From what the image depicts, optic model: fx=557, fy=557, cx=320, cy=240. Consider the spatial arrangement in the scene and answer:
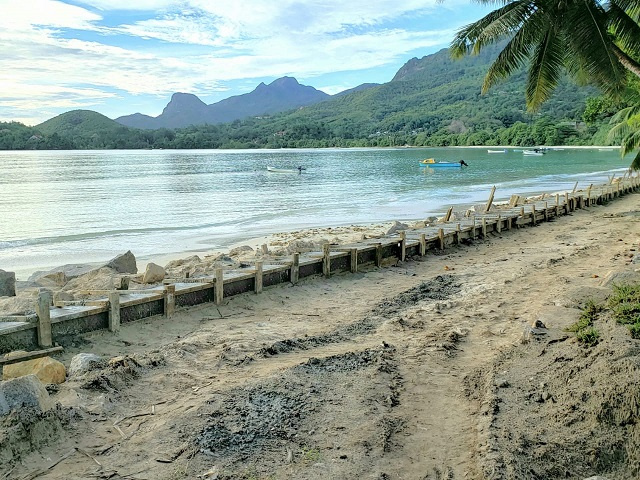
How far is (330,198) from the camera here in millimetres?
38281

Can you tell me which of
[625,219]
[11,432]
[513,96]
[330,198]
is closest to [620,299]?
[11,432]

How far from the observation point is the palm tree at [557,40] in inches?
436

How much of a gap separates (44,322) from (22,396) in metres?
2.55

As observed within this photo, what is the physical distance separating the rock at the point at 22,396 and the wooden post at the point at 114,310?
2952 millimetres

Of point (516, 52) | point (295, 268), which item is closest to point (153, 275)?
point (295, 268)

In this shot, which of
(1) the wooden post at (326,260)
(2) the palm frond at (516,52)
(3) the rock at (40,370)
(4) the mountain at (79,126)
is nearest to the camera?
(3) the rock at (40,370)

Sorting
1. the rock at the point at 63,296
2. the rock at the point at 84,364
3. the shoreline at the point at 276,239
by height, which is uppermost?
the rock at the point at 63,296

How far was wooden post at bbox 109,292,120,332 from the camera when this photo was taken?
27.7 feet

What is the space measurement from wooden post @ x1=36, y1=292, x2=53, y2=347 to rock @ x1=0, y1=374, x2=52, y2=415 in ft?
7.73

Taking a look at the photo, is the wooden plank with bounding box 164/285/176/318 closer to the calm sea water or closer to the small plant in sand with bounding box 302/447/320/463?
the small plant in sand with bounding box 302/447/320/463

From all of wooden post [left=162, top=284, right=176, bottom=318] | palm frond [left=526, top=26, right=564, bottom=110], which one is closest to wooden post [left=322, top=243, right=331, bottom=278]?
wooden post [left=162, top=284, right=176, bottom=318]

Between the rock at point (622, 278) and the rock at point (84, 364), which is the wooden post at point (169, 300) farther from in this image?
the rock at point (622, 278)

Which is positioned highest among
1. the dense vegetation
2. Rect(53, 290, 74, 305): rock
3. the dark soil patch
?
the dense vegetation

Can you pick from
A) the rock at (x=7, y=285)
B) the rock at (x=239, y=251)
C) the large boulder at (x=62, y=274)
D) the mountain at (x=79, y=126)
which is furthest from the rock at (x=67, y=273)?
the mountain at (x=79, y=126)
